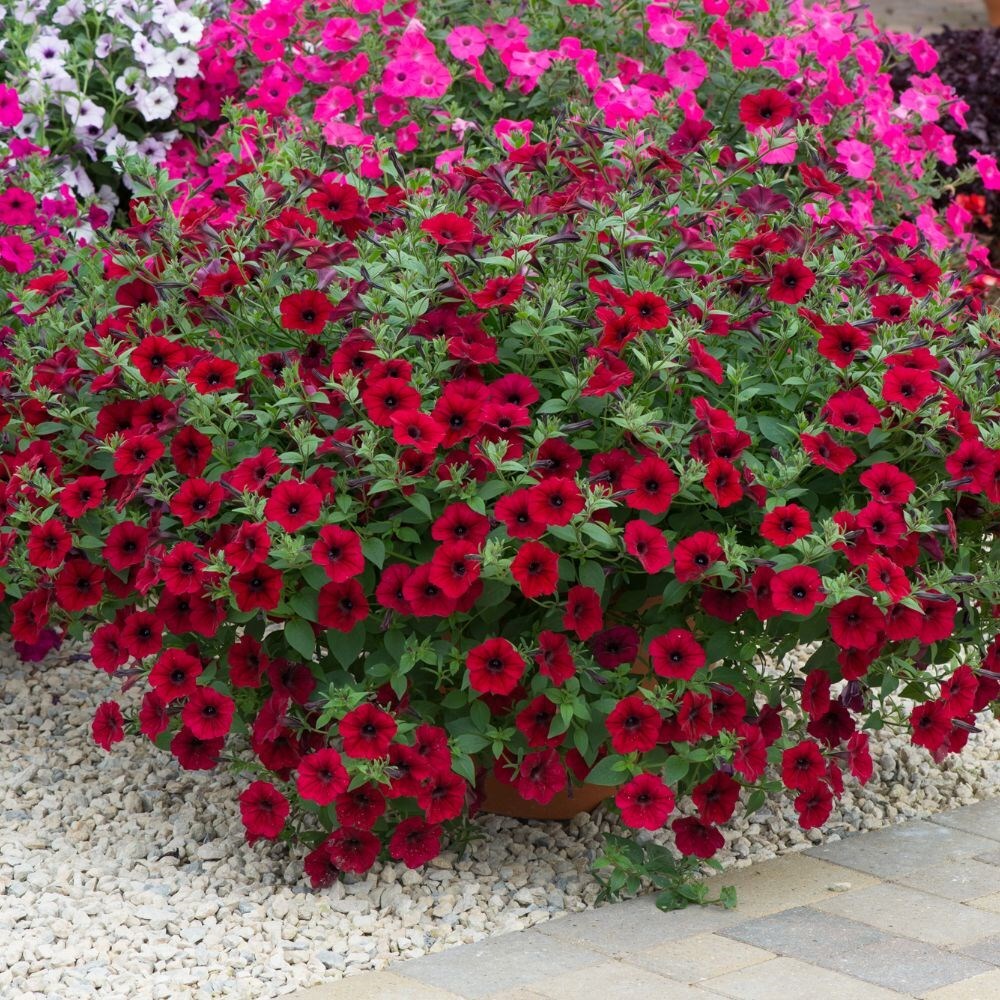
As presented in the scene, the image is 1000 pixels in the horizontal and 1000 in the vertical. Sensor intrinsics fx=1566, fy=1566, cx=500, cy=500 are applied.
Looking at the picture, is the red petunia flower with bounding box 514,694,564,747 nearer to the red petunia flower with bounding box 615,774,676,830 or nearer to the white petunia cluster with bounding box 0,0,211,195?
the red petunia flower with bounding box 615,774,676,830

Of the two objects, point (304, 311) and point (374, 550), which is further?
point (304, 311)

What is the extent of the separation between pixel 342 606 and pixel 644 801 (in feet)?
2.06

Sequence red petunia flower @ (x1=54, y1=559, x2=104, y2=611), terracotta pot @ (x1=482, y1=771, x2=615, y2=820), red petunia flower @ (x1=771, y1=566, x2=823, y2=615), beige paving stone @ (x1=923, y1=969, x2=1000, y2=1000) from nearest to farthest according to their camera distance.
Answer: beige paving stone @ (x1=923, y1=969, x2=1000, y2=1000)
red petunia flower @ (x1=771, y1=566, x2=823, y2=615)
red petunia flower @ (x1=54, y1=559, x2=104, y2=611)
terracotta pot @ (x1=482, y1=771, x2=615, y2=820)

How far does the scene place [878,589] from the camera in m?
2.62

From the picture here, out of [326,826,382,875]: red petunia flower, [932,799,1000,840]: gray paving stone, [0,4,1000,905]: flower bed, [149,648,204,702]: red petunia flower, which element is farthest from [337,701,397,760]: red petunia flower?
[932,799,1000,840]: gray paving stone

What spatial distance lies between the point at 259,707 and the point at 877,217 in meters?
2.68

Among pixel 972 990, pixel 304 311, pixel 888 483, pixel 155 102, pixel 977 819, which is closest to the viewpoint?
pixel 972 990

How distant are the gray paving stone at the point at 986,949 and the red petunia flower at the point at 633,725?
620 mm

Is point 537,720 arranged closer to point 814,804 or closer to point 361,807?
point 361,807

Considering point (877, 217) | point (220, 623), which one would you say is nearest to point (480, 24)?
point (877, 217)

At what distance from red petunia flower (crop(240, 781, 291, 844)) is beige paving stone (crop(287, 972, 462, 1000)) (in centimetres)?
37

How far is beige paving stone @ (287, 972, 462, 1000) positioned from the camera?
2.48m

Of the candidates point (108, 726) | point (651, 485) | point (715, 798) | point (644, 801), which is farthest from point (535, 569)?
point (108, 726)

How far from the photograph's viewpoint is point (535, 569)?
2.62m
